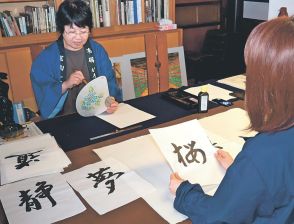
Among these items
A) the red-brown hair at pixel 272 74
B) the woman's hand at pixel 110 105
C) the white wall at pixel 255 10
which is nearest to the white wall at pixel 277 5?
the white wall at pixel 255 10

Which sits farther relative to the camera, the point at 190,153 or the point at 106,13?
the point at 106,13

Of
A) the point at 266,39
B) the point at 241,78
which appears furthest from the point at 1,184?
the point at 241,78

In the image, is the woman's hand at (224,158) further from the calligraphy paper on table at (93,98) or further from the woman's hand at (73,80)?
the woman's hand at (73,80)

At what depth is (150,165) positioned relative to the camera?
1176 mm

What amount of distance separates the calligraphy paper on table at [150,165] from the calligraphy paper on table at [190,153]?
0.16 feet

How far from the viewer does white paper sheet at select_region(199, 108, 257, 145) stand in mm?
1385

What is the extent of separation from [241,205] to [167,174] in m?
0.40

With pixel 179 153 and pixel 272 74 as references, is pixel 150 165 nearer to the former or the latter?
pixel 179 153

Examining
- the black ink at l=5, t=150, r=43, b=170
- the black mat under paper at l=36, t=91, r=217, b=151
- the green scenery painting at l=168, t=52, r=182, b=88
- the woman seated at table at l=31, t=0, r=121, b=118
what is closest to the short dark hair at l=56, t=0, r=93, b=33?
the woman seated at table at l=31, t=0, r=121, b=118

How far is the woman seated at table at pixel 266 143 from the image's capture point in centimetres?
68

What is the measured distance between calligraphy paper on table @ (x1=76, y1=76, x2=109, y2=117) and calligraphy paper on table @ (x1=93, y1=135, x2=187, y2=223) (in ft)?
1.18

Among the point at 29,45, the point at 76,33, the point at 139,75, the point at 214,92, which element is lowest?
the point at 139,75

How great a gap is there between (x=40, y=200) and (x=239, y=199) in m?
0.59

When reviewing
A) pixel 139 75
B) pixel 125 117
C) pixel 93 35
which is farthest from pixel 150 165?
pixel 139 75
